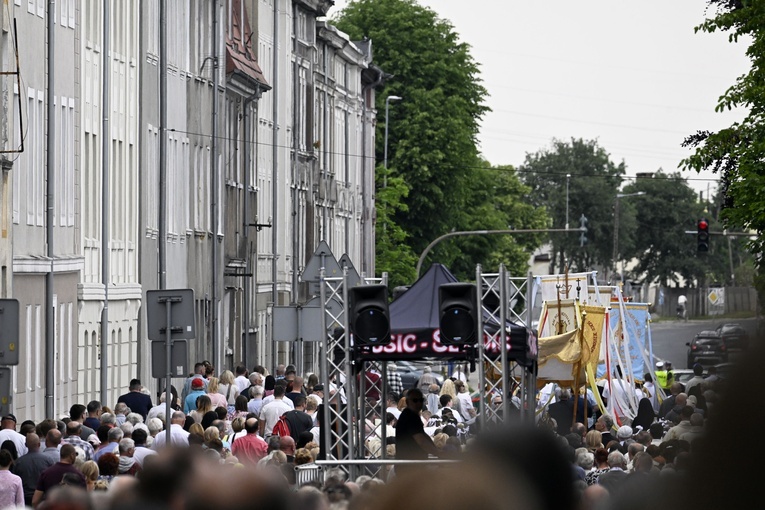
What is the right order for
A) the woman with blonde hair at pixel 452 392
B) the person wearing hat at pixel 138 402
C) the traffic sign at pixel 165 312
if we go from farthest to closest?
the woman with blonde hair at pixel 452 392
the person wearing hat at pixel 138 402
the traffic sign at pixel 165 312

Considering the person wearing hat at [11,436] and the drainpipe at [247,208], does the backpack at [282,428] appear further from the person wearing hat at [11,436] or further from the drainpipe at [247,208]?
the drainpipe at [247,208]

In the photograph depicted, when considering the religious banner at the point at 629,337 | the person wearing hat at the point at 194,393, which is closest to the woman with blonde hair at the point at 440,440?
the person wearing hat at the point at 194,393

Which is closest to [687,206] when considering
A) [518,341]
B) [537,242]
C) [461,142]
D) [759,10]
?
[537,242]

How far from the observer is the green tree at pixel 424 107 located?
272 ft

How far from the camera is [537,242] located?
11525 centimetres

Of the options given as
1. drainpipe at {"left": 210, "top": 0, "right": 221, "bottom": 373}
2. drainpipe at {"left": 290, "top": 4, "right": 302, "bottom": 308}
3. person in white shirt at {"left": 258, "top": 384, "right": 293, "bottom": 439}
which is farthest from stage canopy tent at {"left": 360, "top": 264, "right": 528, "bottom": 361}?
drainpipe at {"left": 290, "top": 4, "right": 302, "bottom": 308}

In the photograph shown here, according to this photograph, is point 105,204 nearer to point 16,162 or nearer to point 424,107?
point 16,162

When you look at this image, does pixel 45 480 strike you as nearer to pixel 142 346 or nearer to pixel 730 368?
pixel 730 368

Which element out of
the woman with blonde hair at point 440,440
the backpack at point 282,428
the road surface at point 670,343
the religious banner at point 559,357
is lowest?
the road surface at point 670,343

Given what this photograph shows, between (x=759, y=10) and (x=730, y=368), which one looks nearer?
(x=730, y=368)

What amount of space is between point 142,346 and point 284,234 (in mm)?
22278

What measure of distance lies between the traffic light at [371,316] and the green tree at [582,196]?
5307 inches

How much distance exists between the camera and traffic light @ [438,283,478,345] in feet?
54.4

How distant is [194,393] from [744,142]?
9.92 m
